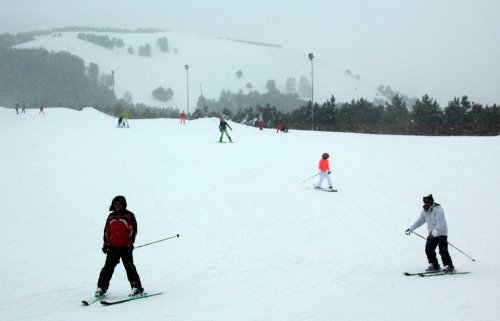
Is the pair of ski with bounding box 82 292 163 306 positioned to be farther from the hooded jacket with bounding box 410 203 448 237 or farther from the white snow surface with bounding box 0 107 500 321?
the hooded jacket with bounding box 410 203 448 237

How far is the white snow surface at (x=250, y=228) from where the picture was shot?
22.2 feet

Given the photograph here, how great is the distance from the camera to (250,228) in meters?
12.5

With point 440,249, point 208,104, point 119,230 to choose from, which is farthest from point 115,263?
point 208,104

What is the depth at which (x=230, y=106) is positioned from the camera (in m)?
188

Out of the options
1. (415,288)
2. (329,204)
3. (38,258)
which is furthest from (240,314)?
(329,204)

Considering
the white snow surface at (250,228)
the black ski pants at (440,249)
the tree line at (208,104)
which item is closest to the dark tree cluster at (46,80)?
the tree line at (208,104)

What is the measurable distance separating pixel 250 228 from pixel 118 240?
579cm

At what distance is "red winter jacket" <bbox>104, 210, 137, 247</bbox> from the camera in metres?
7.06

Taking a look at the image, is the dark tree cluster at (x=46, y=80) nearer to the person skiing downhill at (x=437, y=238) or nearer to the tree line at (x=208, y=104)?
the tree line at (x=208, y=104)

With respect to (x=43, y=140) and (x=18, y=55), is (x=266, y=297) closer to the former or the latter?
(x=43, y=140)

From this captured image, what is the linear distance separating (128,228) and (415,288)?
467 centimetres

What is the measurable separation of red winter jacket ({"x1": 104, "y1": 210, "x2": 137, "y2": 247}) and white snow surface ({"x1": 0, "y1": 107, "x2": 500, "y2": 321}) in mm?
967

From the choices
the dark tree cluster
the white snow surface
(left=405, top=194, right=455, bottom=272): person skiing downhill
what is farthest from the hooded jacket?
the dark tree cluster

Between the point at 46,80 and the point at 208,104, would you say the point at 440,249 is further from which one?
the point at 46,80
